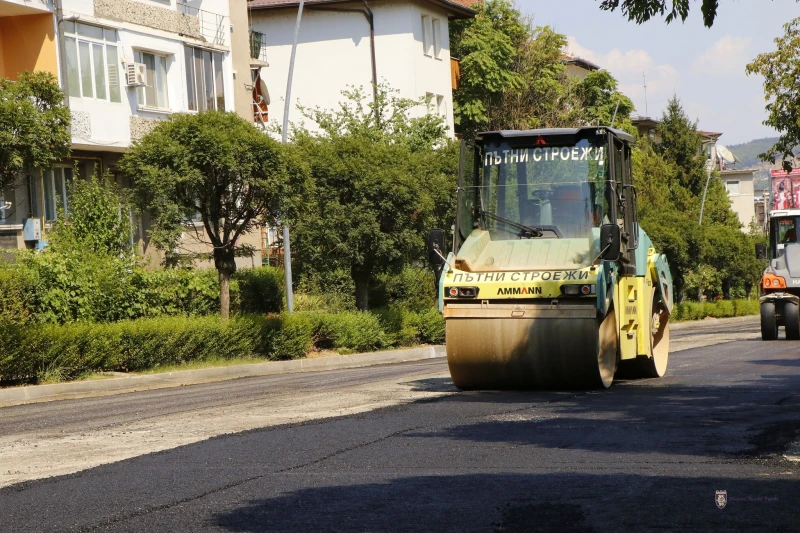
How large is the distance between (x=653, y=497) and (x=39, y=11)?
25374mm

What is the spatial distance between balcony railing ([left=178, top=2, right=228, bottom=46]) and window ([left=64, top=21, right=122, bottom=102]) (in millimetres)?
5194

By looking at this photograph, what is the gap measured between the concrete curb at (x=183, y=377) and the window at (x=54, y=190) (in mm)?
8509

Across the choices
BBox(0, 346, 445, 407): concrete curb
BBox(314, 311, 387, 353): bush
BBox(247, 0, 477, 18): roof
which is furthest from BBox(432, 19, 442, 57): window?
BBox(0, 346, 445, 407): concrete curb

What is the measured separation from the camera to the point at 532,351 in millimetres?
13094

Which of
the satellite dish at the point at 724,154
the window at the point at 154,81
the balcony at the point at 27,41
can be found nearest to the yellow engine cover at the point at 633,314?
the balcony at the point at 27,41

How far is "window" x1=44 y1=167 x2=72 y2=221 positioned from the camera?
100 ft

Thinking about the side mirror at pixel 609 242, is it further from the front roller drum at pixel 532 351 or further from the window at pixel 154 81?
the window at pixel 154 81

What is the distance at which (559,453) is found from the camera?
8.91m

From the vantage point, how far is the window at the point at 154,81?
108 ft

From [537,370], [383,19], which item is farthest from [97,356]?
[383,19]

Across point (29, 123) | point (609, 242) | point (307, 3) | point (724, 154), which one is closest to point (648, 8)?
point (609, 242)

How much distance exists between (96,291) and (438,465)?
52.6 ft

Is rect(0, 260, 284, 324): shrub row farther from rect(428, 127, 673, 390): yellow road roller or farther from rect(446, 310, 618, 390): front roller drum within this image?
rect(446, 310, 618, 390): front roller drum

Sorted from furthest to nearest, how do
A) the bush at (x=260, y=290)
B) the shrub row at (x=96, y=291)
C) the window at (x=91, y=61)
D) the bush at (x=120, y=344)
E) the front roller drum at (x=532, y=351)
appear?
the bush at (x=260, y=290)
the window at (x=91, y=61)
the shrub row at (x=96, y=291)
the bush at (x=120, y=344)
the front roller drum at (x=532, y=351)
